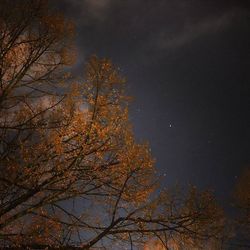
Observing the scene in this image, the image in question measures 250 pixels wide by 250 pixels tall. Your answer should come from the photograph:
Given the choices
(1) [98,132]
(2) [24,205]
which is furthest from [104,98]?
(2) [24,205]

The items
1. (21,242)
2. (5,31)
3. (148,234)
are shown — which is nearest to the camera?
(21,242)

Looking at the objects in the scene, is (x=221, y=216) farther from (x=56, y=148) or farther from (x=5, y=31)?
(x=5, y=31)

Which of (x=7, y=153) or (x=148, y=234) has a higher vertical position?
(x=7, y=153)

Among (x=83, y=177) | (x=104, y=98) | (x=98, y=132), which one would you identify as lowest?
(x=83, y=177)

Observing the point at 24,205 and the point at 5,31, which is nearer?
the point at 24,205

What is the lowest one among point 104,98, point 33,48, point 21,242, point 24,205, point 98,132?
point 21,242

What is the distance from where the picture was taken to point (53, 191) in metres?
8.07

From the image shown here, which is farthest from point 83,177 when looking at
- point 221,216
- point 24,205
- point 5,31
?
point 5,31

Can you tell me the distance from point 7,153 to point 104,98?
8.22 feet

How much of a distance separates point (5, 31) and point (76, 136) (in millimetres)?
2967

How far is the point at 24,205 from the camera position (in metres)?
8.06

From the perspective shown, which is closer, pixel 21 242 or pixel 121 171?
pixel 21 242

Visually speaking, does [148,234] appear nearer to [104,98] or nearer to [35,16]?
[104,98]

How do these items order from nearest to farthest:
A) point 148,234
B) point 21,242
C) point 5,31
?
point 21,242, point 148,234, point 5,31
